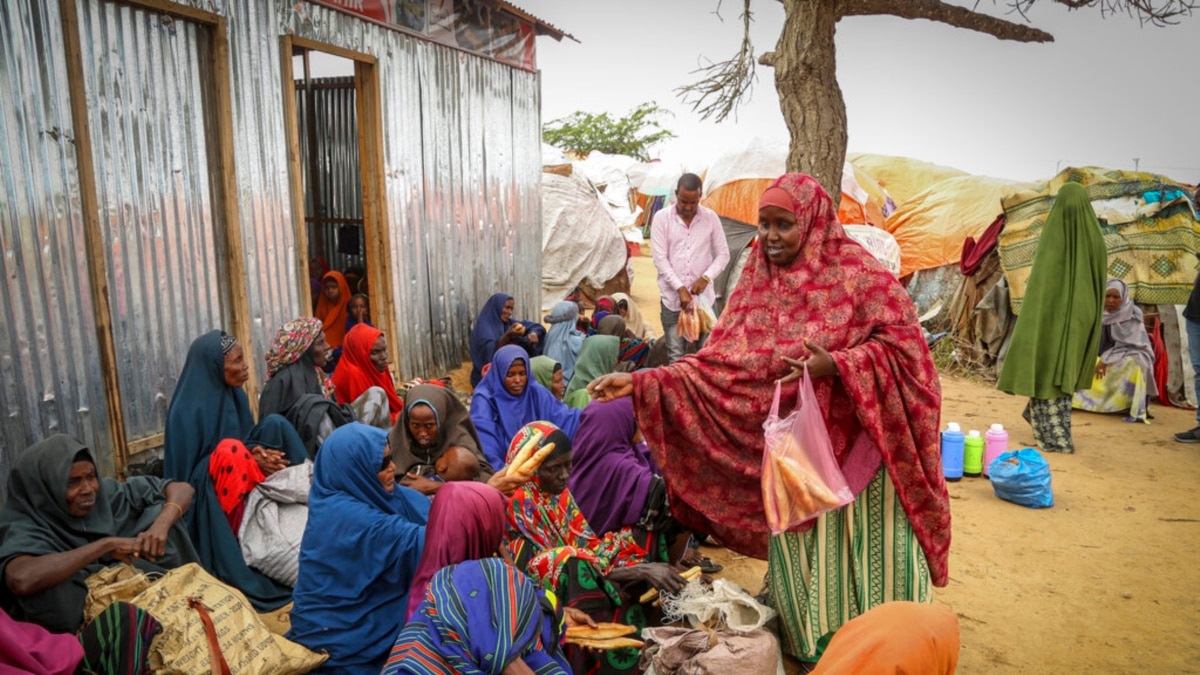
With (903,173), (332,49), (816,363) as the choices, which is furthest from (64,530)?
(903,173)

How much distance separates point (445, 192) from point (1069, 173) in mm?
6443

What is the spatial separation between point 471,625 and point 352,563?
101 centimetres

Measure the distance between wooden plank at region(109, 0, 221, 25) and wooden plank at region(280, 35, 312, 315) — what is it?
0.65 m

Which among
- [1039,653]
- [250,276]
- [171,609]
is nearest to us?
[171,609]

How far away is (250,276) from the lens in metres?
5.75

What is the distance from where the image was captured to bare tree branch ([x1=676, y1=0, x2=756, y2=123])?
827 centimetres

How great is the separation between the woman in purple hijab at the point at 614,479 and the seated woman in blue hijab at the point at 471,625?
4.70 feet

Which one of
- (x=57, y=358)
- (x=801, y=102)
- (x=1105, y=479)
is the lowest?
(x=1105, y=479)

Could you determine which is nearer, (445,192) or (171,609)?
(171,609)

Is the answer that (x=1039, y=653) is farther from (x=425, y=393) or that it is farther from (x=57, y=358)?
(x=57, y=358)

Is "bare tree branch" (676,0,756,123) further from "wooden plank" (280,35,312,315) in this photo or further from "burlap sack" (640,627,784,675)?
"burlap sack" (640,627,784,675)

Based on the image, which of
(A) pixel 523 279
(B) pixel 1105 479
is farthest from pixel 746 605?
(A) pixel 523 279

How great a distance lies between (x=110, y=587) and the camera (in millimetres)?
3008

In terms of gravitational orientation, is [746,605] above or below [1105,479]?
above
